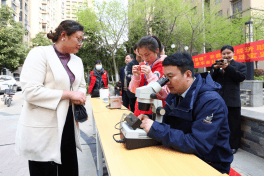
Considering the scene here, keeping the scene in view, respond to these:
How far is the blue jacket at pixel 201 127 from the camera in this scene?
1147 mm

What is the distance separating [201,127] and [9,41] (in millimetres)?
19742

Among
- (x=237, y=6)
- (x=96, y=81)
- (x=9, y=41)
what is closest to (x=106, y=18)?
(x=9, y=41)

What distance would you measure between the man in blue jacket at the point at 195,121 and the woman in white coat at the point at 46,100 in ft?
2.43

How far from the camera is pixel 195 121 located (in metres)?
1.20

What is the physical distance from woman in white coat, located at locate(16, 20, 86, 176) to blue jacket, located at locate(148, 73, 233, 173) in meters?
0.81

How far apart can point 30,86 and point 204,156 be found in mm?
1427

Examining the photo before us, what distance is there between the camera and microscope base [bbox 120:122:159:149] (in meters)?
1.24

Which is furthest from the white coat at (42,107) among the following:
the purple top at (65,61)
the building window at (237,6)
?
the building window at (237,6)

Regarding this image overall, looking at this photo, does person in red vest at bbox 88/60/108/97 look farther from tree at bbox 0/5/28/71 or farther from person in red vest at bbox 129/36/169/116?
tree at bbox 0/5/28/71

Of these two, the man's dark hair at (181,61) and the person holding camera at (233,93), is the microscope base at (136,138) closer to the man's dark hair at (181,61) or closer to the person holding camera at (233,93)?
the man's dark hair at (181,61)

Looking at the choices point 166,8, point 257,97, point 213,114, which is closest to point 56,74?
point 213,114

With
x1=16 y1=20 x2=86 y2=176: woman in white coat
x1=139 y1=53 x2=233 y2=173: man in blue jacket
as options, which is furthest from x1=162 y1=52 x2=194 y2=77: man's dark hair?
x1=16 y1=20 x2=86 y2=176: woman in white coat

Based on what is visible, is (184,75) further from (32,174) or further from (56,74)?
(32,174)

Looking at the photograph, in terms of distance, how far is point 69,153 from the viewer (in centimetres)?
173
